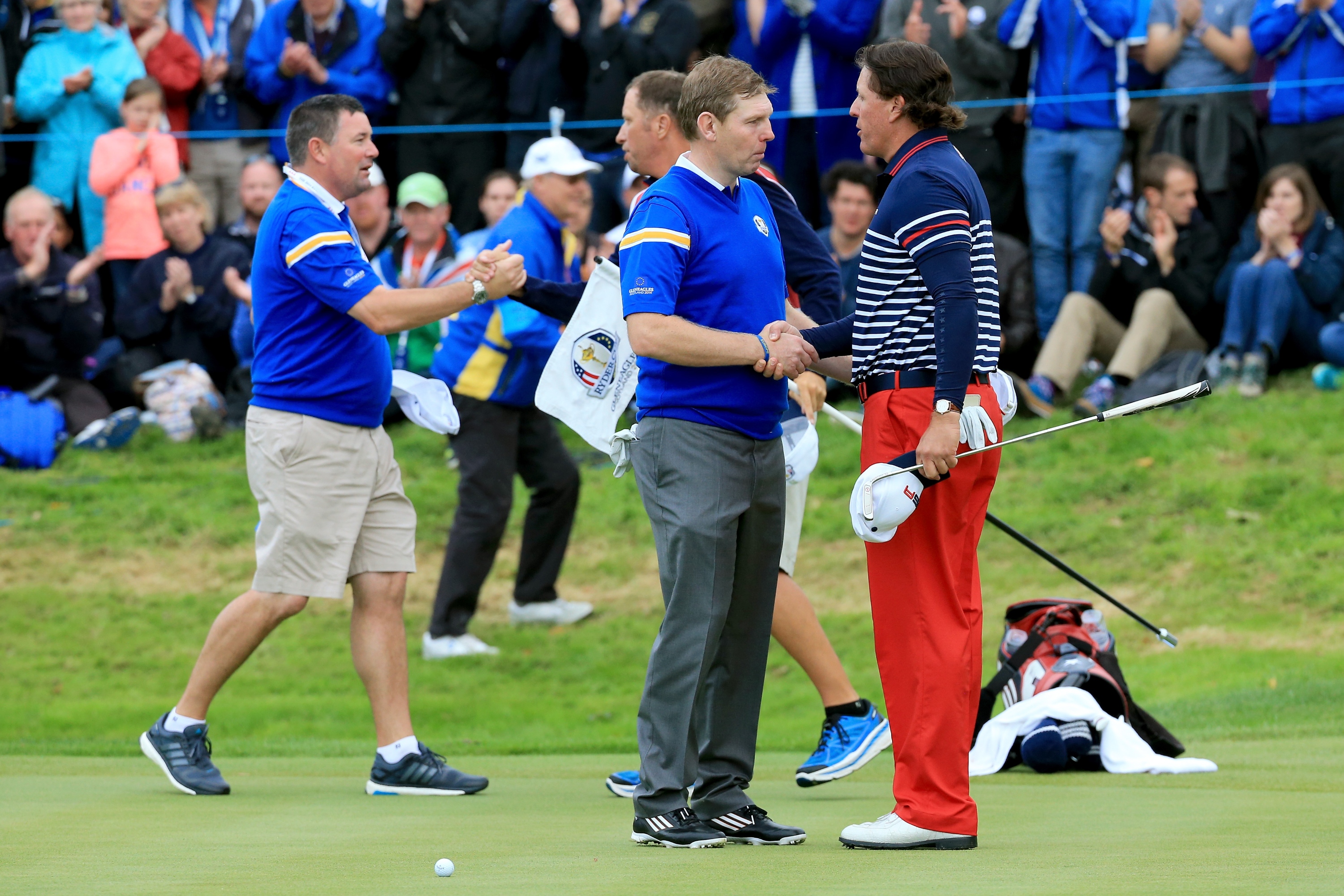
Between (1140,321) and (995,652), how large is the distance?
10.6 feet

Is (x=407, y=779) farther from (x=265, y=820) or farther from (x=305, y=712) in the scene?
(x=305, y=712)

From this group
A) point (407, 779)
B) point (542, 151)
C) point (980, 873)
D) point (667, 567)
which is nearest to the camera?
point (980, 873)

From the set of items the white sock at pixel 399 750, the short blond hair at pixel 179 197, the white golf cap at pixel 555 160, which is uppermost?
the white golf cap at pixel 555 160

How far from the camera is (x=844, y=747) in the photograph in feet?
20.8

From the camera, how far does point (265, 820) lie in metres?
5.43

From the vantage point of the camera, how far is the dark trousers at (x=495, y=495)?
9617 mm

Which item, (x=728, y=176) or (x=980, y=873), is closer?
(x=980, y=873)

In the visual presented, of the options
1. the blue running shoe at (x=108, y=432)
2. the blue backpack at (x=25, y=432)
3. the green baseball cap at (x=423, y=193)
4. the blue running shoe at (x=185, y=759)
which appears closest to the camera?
the blue running shoe at (x=185, y=759)

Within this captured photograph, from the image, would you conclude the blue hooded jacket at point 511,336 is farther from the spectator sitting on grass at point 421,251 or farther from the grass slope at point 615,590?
the spectator sitting on grass at point 421,251

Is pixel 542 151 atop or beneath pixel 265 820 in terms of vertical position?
atop

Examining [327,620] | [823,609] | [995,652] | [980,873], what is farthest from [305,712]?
[980,873]

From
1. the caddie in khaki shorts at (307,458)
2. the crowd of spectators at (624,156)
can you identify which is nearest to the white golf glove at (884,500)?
the caddie in khaki shorts at (307,458)

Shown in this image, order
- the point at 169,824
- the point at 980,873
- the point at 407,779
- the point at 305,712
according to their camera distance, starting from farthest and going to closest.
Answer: the point at 305,712
the point at 407,779
the point at 169,824
the point at 980,873

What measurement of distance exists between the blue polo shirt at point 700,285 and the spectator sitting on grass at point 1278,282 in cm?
757
